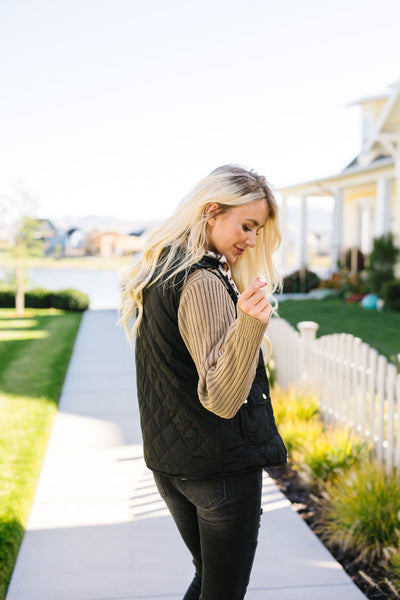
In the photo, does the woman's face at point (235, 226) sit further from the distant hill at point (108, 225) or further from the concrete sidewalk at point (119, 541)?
the distant hill at point (108, 225)

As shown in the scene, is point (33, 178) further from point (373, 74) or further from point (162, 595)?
point (373, 74)

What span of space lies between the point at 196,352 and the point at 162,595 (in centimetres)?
199

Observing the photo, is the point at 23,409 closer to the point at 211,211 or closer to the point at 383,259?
the point at 211,211

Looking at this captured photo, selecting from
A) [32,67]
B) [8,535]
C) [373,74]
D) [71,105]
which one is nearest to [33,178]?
[8,535]

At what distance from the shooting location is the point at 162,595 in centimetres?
301

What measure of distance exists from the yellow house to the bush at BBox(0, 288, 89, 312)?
768cm

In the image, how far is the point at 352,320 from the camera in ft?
41.0

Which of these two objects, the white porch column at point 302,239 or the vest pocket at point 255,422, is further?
the white porch column at point 302,239

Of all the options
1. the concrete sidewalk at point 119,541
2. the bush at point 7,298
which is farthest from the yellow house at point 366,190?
Result: the concrete sidewalk at point 119,541

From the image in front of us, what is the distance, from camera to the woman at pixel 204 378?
1.59 metres

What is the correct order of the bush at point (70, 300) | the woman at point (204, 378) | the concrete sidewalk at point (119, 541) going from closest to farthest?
1. the woman at point (204, 378)
2. the concrete sidewalk at point (119, 541)
3. the bush at point (70, 300)

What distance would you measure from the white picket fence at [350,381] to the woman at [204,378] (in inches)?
100.0

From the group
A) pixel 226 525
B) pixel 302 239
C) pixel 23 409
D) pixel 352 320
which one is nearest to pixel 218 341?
pixel 226 525

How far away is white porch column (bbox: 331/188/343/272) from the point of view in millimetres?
19734
